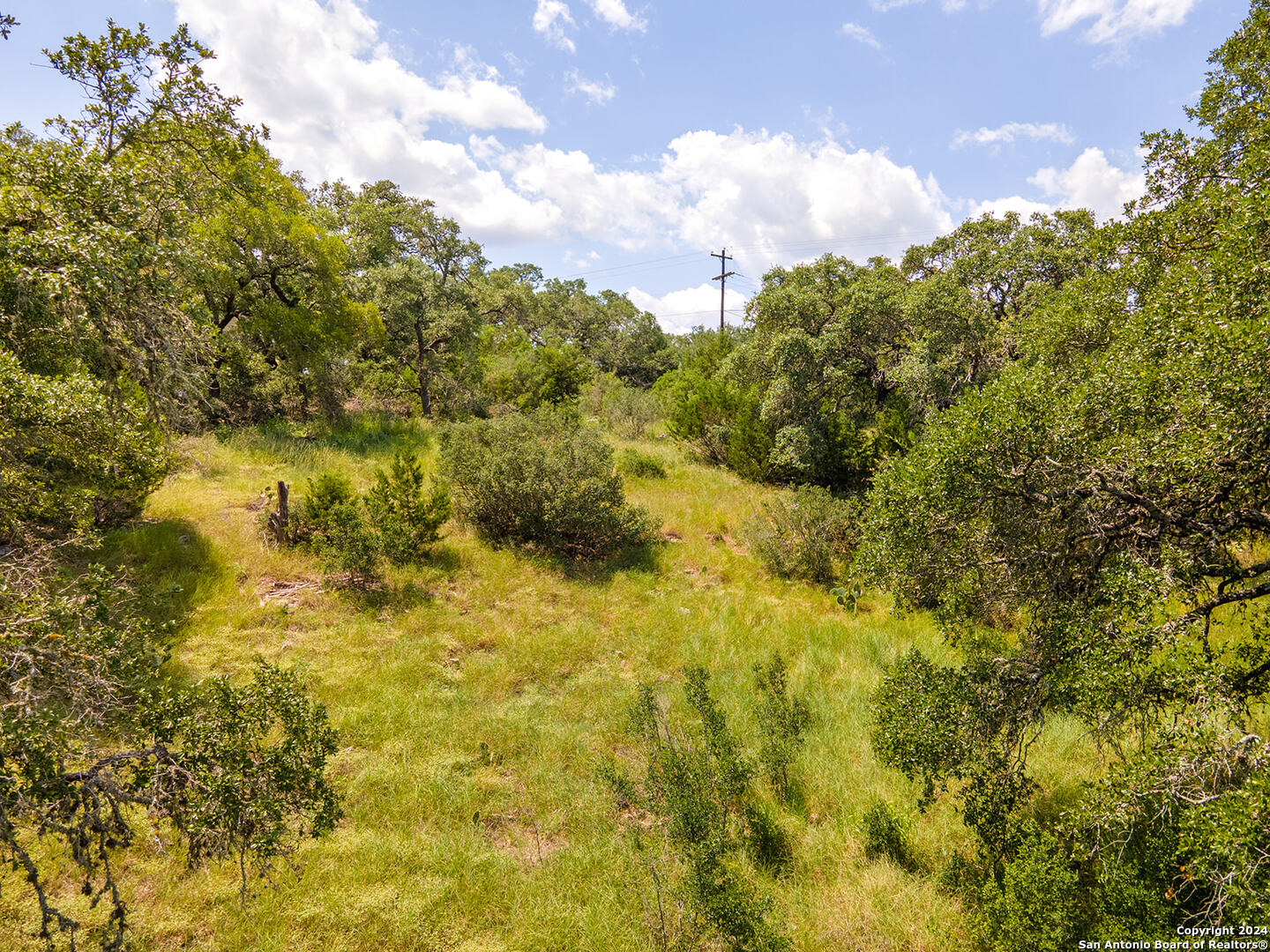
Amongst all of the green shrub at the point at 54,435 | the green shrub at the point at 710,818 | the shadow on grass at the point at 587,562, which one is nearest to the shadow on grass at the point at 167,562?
the green shrub at the point at 54,435

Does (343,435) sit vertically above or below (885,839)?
above

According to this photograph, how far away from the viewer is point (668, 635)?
9188 mm

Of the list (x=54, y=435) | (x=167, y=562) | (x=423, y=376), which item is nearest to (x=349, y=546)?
(x=167, y=562)

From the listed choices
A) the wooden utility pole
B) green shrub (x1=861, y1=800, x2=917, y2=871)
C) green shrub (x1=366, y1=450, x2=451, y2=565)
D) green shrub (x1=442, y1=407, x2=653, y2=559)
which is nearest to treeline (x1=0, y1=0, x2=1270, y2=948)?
green shrub (x1=861, y1=800, x2=917, y2=871)

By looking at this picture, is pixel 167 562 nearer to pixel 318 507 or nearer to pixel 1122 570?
pixel 318 507

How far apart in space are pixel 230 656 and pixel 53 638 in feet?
16.2

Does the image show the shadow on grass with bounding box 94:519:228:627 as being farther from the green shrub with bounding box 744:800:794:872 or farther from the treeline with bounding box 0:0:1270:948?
the green shrub with bounding box 744:800:794:872

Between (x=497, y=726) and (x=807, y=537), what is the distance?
7.83m

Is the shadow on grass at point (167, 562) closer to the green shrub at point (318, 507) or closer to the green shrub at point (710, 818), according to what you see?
the green shrub at point (318, 507)

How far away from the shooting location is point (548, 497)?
466 inches

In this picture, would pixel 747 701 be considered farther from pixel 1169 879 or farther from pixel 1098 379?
pixel 1098 379

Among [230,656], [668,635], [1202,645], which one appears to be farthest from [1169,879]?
[230,656]

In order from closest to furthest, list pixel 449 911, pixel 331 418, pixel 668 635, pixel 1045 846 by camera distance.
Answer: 1. pixel 1045 846
2. pixel 449 911
3. pixel 668 635
4. pixel 331 418

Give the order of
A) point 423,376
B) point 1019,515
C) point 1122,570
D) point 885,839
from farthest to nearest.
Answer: point 423,376 < point 885,839 < point 1019,515 < point 1122,570
